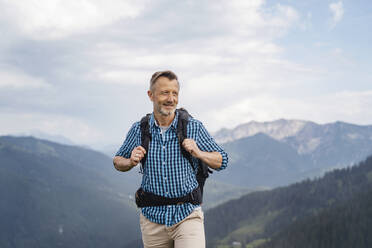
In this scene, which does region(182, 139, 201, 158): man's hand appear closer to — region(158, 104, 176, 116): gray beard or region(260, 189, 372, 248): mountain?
region(158, 104, 176, 116): gray beard

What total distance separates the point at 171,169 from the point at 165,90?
122 centimetres

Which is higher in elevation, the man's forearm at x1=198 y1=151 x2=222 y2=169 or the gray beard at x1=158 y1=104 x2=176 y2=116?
the gray beard at x1=158 y1=104 x2=176 y2=116

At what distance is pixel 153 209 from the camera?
6391mm

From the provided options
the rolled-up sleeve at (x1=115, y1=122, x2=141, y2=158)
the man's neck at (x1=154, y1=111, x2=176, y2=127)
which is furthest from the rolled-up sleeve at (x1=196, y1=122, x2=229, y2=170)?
the rolled-up sleeve at (x1=115, y1=122, x2=141, y2=158)

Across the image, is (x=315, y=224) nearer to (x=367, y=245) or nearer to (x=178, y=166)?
(x=367, y=245)

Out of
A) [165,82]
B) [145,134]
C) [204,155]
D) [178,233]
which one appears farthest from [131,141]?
[178,233]

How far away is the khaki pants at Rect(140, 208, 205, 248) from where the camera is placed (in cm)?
607

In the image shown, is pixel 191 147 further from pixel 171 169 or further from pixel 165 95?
pixel 165 95

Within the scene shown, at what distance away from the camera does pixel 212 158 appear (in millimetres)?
6172

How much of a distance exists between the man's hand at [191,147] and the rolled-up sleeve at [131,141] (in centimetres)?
103

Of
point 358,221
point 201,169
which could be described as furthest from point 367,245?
point 201,169

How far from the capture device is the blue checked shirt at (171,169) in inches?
246

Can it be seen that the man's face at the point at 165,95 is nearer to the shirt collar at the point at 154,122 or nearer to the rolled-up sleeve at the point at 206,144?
the shirt collar at the point at 154,122

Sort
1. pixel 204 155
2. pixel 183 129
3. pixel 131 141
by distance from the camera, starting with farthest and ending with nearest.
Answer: pixel 131 141 < pixel 183 129 < pixel 204 155
